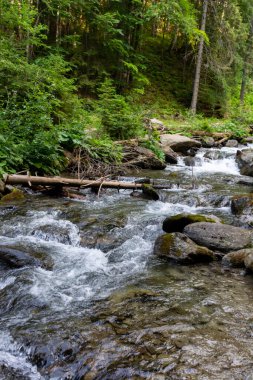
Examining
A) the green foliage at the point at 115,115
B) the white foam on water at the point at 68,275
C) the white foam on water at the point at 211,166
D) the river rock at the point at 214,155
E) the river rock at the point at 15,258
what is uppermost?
the green foliage at the point at 115,115

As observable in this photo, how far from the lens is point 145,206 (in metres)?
8.12

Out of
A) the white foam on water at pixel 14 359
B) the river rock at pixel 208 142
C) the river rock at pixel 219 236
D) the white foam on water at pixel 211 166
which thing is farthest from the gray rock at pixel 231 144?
the white foam on water at pixel 14 359

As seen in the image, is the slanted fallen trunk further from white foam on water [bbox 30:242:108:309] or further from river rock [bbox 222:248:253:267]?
river rock [bbox 222:248:253:267]

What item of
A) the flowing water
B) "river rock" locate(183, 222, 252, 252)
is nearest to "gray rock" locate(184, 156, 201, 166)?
the flowing water

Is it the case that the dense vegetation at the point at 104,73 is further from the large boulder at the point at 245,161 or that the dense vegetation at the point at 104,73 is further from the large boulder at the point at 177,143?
the large boulder at the point at 245,161

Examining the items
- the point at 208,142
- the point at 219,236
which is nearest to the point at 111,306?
the point at 219,236

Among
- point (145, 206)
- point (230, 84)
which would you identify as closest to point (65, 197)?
point (145, 206)

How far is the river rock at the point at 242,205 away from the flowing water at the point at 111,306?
1.53 ft

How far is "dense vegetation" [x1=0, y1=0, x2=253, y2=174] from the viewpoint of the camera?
9.61 metres

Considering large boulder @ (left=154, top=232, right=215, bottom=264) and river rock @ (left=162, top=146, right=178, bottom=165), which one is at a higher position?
river rock @ (left=162, top=146, right=178, bottom=165)

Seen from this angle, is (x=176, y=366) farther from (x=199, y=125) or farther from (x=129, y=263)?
(x=199, y=125)

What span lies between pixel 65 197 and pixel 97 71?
1444 centimetres

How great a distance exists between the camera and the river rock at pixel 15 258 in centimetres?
505

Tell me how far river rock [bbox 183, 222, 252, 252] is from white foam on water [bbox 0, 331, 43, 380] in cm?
349
